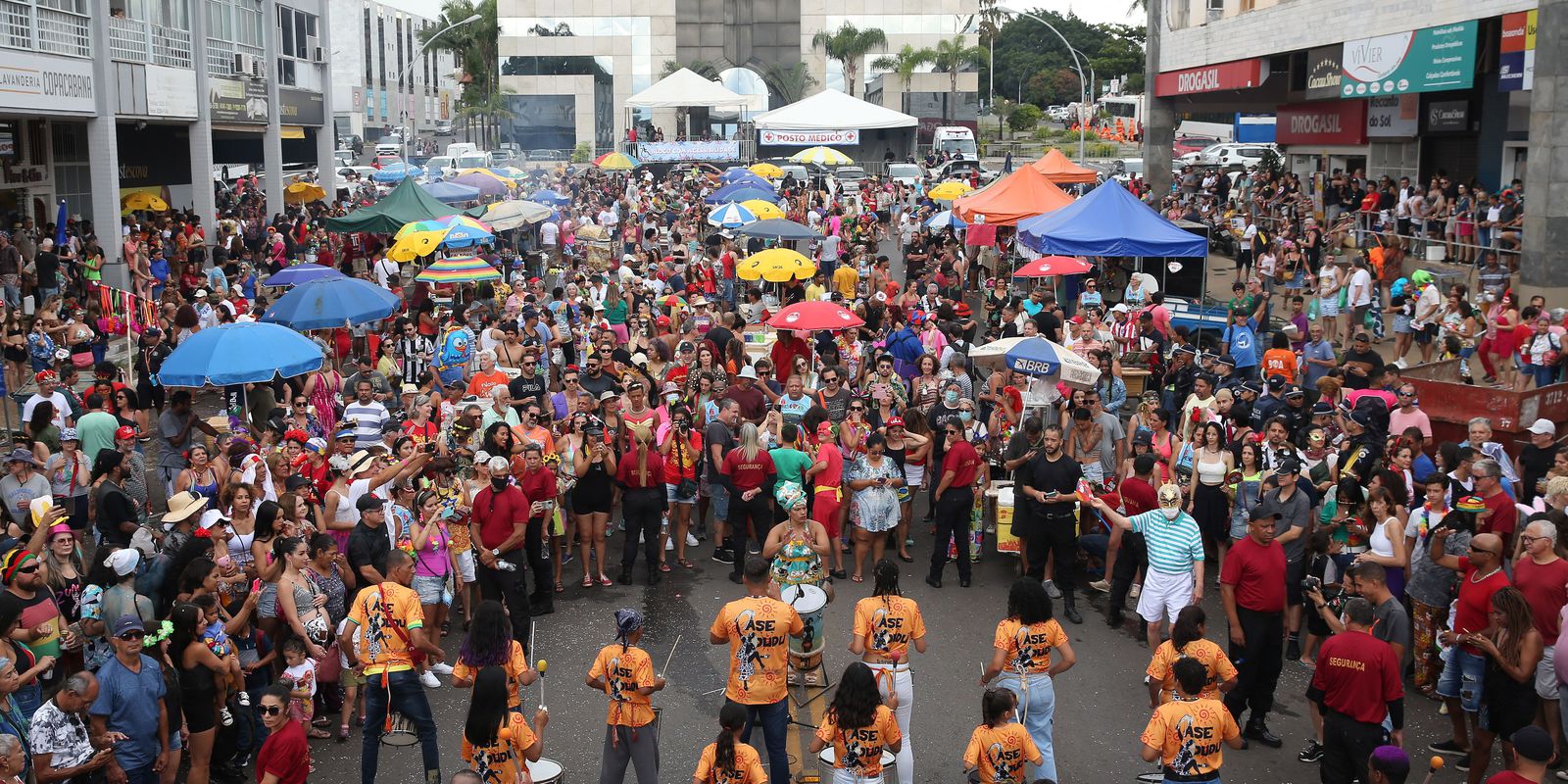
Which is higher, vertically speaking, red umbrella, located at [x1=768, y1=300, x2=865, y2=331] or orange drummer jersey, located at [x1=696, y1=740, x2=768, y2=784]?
red umbrella, located at [x1=768, y1=300, x2=865, y2=331]

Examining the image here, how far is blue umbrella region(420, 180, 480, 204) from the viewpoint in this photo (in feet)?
94.6

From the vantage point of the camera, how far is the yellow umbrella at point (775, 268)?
58.9ft

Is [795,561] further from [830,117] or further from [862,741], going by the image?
[830,117]

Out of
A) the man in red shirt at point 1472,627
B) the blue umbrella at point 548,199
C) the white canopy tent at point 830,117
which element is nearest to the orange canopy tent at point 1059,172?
the white canopy tent at point 830,117

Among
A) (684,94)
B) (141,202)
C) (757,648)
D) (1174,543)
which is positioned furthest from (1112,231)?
(684,94)

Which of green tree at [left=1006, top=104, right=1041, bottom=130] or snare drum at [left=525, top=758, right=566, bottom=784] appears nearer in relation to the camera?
snare drum at [left=525, top=758, right=566, bottom=784]

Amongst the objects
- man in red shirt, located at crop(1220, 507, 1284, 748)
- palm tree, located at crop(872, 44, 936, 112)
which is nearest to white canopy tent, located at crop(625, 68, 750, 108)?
man in red shirt, located at crop(1220, 507, 1284, 748)

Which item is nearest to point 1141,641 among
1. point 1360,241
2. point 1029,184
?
point 1029,184

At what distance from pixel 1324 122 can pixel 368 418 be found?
29.5 metres

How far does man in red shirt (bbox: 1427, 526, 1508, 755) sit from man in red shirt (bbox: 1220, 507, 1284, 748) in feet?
3.30

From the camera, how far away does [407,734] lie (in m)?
7.62

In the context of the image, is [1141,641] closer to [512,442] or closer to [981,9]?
[512,442]

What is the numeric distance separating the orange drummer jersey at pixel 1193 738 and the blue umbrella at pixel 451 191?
24.6 metres

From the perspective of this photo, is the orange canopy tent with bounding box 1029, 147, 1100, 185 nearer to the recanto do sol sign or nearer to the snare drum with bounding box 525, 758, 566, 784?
the recanto do sol sign
